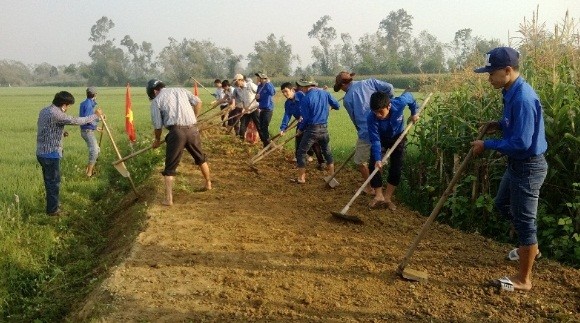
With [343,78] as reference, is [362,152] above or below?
below

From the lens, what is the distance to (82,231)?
22.7ft

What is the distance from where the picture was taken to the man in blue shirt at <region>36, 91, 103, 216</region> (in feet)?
22.3

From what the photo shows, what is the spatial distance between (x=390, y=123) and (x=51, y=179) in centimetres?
475

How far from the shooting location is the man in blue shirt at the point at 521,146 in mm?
3607

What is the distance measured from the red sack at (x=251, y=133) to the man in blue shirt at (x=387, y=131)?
21.7 ft

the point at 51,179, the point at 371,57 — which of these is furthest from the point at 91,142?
the point at 371,57

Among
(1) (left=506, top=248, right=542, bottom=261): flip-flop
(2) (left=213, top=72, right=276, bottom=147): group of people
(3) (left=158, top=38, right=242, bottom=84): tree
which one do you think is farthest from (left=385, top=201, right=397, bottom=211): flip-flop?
(3) (left=158, top=38, right=242, bottom=84): tree

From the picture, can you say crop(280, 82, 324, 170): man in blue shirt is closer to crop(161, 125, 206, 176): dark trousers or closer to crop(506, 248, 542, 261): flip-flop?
crop(161, 125, 206, 176): dark trousers

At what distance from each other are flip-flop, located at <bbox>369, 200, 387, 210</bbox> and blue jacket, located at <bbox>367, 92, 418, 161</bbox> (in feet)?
2.04

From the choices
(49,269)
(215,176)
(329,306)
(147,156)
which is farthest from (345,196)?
(147,156)

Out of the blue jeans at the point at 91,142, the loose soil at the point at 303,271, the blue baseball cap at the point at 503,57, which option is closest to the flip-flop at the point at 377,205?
the loose soil at the point at 303,271

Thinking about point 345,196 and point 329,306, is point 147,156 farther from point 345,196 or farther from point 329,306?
point 329,306

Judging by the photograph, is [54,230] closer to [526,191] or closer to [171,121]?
[171,121]

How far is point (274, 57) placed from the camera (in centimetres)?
7662
